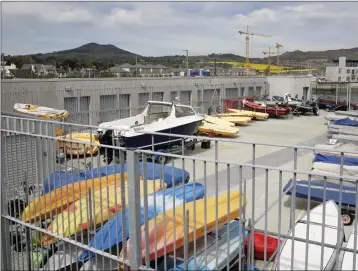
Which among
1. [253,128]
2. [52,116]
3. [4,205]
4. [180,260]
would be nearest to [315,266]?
[180,260]

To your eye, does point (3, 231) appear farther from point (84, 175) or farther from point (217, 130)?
point (217, 130)

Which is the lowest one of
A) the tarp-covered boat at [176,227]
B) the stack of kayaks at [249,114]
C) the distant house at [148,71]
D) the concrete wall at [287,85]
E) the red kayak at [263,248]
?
the red kayak at [263,248]

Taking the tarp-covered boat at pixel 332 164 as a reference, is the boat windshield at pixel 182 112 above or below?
above

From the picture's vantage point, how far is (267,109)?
24531 millimetres

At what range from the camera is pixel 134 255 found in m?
3.03

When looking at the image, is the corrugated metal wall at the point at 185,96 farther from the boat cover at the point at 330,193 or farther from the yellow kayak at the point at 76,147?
the yellow kayak at the point at 76,147

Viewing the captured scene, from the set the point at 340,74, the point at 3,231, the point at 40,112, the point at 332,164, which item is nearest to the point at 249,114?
the point at 40,112

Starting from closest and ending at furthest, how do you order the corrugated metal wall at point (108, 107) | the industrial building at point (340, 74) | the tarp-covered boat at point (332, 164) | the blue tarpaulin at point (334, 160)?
the tarp-covered boat at point (332, 164) < the blue tarpaulin at point (334, 160) < the corrugated metal wall at point (108, 107) < the industrial building at point (340, 74)

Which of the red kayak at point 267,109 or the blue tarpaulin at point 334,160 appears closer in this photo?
the blue tarpaulin at point 334,160

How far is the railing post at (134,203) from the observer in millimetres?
2930

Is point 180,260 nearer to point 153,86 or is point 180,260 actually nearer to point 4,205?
point 4,205

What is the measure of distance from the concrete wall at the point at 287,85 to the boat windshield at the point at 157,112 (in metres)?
22.1

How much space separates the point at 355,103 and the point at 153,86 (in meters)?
18.3

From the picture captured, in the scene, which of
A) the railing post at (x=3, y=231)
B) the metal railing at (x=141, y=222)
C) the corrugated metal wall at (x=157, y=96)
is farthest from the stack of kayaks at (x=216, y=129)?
the railing post at (x=3, y=231)
